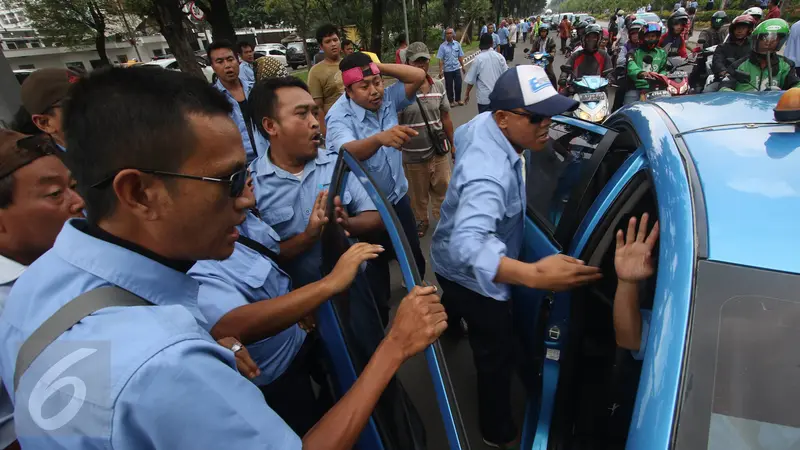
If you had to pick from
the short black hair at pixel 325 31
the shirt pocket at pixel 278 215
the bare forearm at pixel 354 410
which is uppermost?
the short black hair at pixel 325 31

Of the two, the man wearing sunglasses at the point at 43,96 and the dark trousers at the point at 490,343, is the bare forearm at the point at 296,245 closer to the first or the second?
the dark trousers at the point at 490,343

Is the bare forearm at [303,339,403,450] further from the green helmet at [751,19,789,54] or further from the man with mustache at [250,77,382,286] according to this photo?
the green helmet at [751,19,789,54]

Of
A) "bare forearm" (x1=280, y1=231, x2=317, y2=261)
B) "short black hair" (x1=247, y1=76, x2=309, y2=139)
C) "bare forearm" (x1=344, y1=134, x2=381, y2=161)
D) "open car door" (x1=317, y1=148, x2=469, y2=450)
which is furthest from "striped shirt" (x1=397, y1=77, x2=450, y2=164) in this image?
"open car door" (x1=317, y1=148, x2=469, y2=450)

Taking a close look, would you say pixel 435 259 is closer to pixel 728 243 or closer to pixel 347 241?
pixel 347 241

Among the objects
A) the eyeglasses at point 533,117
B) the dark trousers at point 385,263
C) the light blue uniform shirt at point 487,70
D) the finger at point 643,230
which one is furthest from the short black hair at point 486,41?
the finger at point 643,230

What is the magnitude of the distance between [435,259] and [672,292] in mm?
1149

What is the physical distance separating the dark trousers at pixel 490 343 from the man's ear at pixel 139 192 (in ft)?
4.40

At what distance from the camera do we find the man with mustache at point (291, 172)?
6.39 ft

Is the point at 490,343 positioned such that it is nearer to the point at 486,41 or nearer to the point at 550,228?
the point at 550,228

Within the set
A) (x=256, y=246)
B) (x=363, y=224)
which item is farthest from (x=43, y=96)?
(x=363, y=224)

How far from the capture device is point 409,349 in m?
1.07

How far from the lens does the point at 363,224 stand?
1.77 metres

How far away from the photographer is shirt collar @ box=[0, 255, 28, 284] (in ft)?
4.09

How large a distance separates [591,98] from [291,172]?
15.5 feet
